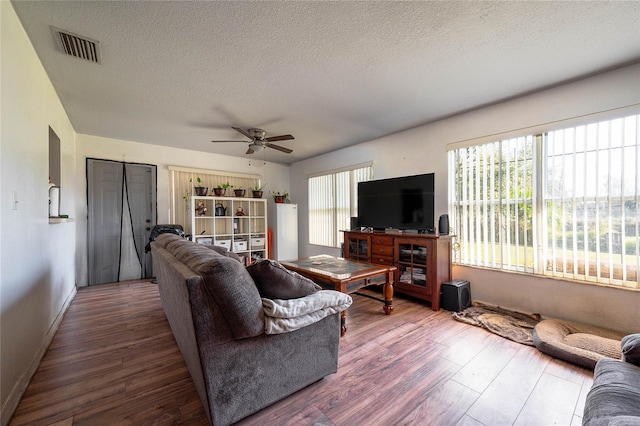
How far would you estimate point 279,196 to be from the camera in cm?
590

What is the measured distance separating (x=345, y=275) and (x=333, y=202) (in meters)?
2.84

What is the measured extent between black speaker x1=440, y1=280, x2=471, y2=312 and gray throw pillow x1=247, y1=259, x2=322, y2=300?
87.7 inches

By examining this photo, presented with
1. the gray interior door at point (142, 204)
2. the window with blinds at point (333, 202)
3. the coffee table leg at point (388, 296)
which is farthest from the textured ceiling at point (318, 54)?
the coffee table leg at point (388, 296)

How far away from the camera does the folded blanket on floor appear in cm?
138

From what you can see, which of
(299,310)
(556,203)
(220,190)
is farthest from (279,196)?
(556,203)

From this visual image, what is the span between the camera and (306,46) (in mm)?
1959

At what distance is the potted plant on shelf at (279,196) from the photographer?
19.1 feet

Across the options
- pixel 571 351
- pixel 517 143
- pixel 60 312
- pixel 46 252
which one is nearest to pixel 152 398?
pixel 46 252

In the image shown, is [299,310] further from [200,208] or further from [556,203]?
[200,208]

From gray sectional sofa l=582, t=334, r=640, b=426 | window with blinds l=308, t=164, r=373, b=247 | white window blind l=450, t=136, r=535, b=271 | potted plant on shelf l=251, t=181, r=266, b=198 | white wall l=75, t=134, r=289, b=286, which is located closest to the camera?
gray sectional sofa l=582, t=334, r=640, b=426

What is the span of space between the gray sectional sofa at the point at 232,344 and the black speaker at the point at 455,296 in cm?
214

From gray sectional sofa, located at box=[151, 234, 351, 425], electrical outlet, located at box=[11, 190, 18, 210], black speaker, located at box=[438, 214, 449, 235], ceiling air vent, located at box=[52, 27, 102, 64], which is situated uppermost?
ceiling air vent, located at box=[52, 27, 102, 64]

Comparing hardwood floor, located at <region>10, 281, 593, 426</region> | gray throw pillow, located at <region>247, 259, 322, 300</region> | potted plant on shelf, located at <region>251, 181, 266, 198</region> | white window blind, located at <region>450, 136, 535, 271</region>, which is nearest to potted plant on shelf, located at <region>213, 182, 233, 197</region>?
potted plant on shelf, located at <region>251, 181, 266, 198</region>

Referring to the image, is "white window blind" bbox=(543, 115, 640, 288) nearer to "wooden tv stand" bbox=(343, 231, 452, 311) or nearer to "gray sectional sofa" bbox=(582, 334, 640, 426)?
"wooden tv stand" bbox=(343, 231, 452, 311)
